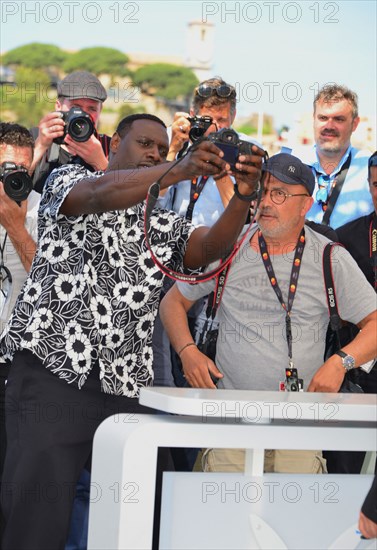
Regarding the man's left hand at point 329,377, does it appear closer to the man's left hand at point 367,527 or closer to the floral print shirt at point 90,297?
the floral print shirt at point 90,297

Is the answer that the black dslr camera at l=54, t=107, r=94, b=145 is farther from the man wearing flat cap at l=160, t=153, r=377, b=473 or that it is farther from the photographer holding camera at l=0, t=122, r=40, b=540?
the man wearing flat cap at l=160, t=153, r=377, b=473

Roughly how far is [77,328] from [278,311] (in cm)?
95

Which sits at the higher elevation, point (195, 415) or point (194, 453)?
point (195, 415)

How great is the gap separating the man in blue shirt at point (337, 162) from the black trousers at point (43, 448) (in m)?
2.04

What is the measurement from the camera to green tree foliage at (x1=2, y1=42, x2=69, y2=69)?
86.3 meters

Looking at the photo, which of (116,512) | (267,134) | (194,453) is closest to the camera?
(116,512)

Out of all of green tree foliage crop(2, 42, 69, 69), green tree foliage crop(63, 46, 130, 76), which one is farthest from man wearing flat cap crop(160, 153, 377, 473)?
green tree foliage crop(63, 46, 130, 76)

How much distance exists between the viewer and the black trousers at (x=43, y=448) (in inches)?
138

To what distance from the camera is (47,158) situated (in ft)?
16.9

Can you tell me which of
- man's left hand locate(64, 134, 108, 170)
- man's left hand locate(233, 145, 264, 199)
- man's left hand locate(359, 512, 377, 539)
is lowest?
man's left hand locate(359, 512, 377, 539)

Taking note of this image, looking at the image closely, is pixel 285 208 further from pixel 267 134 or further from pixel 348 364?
pixel 267 134

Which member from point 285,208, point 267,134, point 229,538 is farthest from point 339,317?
point 267,134

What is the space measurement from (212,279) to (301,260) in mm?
380

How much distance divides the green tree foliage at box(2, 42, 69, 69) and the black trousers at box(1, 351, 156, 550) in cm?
8513
